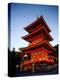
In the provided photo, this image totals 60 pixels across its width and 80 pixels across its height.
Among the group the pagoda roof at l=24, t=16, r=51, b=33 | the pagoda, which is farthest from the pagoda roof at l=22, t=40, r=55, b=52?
the pagoda roof at l=24, t=16, r=51, b=33

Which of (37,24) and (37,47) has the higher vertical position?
(37,24)

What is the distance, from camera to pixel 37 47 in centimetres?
201

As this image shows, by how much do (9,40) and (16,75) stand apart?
30 cm

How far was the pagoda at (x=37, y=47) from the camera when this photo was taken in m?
1.96

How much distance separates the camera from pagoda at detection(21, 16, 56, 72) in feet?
6.44

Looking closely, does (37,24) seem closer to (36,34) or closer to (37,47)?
(36,34)

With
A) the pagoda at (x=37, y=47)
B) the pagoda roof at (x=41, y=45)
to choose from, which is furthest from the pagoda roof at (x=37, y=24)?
the pagoda roof at (x=41, y=45)

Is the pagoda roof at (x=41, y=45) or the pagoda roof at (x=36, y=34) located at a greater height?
the pagoda roof at (x=36, y=34)

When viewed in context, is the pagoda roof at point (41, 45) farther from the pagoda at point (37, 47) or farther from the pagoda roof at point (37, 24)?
the pagoda roof at point (37, 24)

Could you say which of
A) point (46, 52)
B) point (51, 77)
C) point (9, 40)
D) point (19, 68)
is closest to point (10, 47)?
point (9, 40)

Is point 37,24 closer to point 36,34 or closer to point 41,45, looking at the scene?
point 36,34

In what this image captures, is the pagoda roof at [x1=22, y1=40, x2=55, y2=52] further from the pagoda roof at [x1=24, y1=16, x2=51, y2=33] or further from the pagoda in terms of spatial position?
the pagoda roof at [x1=24, y1=16, x2=51, y2=33]

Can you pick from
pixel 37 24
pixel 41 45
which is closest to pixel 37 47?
pixel 41 45

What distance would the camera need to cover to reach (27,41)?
6.47 feet
